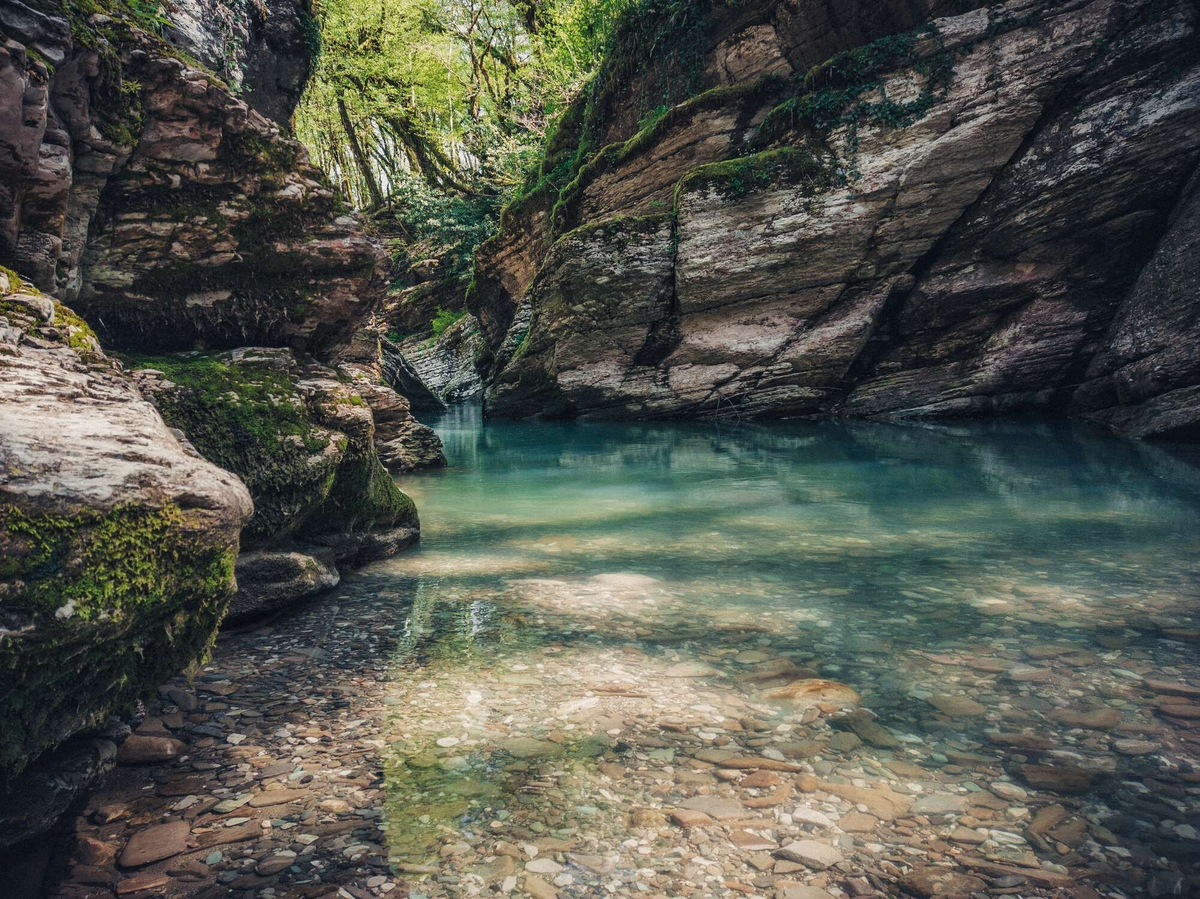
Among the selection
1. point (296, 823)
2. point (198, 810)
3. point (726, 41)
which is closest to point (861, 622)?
point (296, 823)

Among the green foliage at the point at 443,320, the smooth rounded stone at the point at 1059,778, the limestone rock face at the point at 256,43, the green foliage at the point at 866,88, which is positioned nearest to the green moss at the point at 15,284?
the smooth rounded stone at the point at 1059,778

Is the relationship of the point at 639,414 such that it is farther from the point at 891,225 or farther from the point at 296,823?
the point at 296,823

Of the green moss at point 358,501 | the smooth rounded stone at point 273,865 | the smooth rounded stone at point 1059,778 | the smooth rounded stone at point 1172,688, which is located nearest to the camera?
the smooth rounded stone at point 273,865

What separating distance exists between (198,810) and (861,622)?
11.4 feet

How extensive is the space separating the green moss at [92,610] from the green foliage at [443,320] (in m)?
30.1

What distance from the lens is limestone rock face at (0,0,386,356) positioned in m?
3.84

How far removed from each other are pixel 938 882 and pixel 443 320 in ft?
107

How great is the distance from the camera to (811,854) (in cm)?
230

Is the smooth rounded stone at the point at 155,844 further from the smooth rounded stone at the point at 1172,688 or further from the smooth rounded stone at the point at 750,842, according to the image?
the smooth rounded stone at the point at 1172,688

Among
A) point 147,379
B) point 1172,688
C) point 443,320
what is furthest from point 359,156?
point 1172,688

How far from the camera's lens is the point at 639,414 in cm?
1864

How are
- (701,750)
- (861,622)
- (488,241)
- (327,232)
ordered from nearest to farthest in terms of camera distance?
1. (701,750)
2. (861,622)
3. (327,232)
4. (488,241)

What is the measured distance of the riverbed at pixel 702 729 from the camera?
7.42 ft

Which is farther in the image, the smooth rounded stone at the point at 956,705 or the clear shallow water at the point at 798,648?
the smooth rounded stone at the point at 956,705
